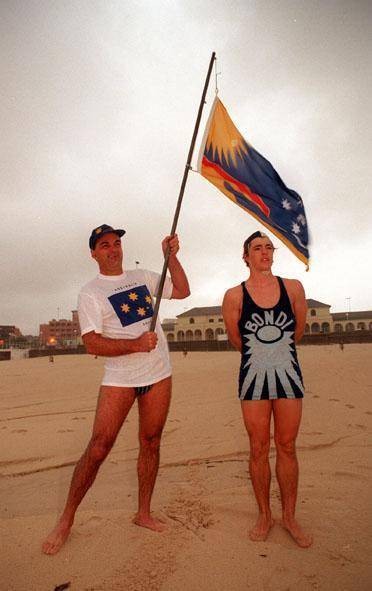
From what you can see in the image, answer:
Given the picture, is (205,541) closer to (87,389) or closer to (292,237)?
(292,237)

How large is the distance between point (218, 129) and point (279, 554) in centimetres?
359


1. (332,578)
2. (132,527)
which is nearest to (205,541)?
(132,527)

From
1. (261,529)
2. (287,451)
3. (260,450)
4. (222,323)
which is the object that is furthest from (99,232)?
(222,323)

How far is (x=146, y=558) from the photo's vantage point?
224 centimetres

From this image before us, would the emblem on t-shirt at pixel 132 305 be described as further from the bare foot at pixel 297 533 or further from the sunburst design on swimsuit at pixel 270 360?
the bare foot at pixel 297 533

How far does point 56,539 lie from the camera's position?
2.40m

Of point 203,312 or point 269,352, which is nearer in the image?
point 269,352

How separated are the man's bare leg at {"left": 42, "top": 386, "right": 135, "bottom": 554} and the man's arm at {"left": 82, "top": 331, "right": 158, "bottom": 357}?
0.31m

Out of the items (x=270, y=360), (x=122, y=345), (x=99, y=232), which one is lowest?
(x=270, y=360)

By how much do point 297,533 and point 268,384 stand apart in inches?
39.9

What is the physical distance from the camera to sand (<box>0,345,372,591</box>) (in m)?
2.07

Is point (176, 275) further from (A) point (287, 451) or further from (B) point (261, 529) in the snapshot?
(B) point (261, 529)

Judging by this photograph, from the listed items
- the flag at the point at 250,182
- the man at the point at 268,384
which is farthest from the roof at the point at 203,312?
the man at the point at 268,384

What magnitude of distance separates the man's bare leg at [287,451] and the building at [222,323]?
72.7 m
